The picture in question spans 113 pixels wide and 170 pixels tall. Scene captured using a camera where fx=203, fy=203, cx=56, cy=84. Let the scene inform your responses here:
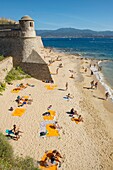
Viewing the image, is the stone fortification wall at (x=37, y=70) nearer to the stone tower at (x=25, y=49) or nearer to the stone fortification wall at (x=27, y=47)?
the stone tower at (x=25, y=49)

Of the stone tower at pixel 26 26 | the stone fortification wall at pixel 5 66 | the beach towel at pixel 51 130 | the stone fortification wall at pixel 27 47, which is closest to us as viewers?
the beach towel at pixel 51 130

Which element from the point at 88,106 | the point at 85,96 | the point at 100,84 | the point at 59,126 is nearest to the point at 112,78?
the point at 100,84

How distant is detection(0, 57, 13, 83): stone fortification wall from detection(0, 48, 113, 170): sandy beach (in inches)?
57.5

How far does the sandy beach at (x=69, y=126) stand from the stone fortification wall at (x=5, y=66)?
146cm

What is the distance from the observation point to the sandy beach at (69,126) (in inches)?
499

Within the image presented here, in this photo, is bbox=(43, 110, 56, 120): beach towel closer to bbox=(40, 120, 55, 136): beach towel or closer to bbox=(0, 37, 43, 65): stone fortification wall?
bbox=(40, 120, 55, 136): beach towel

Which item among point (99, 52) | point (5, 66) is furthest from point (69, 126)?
point (99, 52)

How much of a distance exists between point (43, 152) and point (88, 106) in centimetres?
898

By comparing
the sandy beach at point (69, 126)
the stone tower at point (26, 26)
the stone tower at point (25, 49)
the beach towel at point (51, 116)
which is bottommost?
the sandy beach at point (69, 126)

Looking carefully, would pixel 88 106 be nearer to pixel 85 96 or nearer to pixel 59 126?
pixel 85 96

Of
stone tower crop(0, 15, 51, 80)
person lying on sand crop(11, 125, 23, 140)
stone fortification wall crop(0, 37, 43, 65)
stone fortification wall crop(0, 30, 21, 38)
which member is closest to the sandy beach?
person lying on sand crop(11, 125, 23, 140)

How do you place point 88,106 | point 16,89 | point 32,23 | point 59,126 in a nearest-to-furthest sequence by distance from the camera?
point 59,126 → point 88,106 → point 16,89 → point 32,23

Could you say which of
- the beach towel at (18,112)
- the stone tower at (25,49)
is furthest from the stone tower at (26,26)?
the beach towel at (18,112)

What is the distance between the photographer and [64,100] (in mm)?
21297
